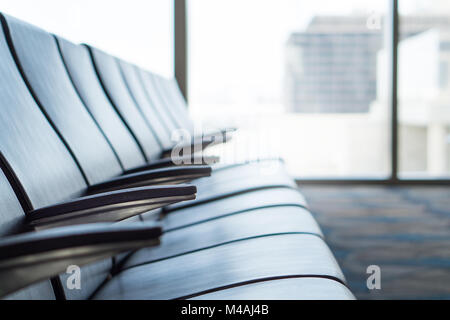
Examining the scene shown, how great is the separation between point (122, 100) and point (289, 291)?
66 centimetres

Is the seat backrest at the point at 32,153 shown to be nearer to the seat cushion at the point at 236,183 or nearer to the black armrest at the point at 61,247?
the black armrest at the point at 61,247

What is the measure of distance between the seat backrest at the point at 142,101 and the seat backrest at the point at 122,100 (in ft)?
0.12

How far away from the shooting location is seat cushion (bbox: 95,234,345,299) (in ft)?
1.58

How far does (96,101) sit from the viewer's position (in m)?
0.78

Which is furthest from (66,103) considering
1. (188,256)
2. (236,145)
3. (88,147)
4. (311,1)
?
(311,1)

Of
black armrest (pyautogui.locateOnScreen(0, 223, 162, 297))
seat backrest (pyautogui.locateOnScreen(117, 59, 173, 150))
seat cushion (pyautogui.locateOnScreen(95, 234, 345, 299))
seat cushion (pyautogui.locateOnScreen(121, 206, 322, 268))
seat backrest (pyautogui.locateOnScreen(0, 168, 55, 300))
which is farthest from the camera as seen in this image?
seat backrest (pyautogui.locateOnScreen(117, 59, 173, 150))

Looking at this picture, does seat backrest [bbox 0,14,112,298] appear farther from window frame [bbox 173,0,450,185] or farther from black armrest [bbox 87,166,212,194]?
window frame [bbox 173,0,450,185]

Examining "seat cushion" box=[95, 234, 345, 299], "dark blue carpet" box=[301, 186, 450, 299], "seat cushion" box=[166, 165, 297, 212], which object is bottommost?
"dark blue carpet" box=[301, 186, 450, 299]

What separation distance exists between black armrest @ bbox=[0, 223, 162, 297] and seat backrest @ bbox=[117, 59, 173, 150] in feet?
2.89

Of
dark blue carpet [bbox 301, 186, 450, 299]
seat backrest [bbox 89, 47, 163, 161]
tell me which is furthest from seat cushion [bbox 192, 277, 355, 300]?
dark blue carpet [bbox 301, 186, 450, 299]

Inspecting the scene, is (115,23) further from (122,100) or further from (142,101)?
(122,100)

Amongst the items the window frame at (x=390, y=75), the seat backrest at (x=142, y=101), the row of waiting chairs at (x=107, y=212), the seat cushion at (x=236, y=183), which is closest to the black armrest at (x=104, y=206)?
the row of waiting chairs at (x=107, y=212)

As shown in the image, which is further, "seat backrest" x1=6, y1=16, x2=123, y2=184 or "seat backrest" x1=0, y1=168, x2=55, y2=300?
"seat backrest" x1=6, y1=16, x2=123, y2=184

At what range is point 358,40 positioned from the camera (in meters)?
2.61
